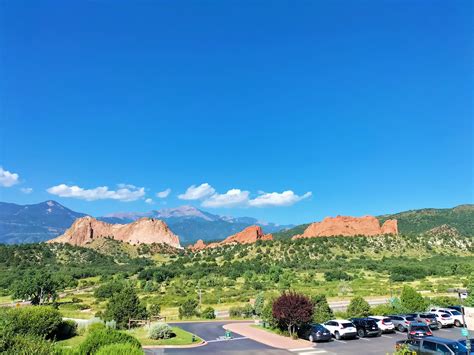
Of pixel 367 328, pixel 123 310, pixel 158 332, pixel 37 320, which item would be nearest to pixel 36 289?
pixel 123 310

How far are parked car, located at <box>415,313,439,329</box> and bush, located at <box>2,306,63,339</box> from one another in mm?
27598

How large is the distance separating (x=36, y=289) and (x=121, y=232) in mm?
110665

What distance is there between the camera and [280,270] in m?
82.9

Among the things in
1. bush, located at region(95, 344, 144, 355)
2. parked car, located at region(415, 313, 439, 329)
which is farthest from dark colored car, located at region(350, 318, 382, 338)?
bush, located at region(95, 344, 144, 355)

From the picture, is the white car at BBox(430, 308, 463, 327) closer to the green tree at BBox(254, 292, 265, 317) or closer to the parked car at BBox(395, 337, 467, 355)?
the parked car at BBox(395, 337, 467, 355)

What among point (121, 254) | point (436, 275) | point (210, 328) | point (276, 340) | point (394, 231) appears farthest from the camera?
point (121, 254)

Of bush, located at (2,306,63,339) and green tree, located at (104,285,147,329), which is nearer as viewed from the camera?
bush, located at (2,306,63,339)

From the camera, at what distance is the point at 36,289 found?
5478 centimetres

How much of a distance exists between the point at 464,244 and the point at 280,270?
67.3 metres

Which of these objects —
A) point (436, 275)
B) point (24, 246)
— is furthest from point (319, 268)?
point (24, 246)

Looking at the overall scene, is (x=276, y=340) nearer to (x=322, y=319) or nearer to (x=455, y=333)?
(x=322, y=319)

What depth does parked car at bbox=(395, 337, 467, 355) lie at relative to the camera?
17781 millimetres

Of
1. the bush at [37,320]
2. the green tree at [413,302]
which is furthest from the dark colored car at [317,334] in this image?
the bush at [37,320]

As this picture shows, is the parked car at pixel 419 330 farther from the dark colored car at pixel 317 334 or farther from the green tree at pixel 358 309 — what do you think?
the green tree at pixel 358 309
